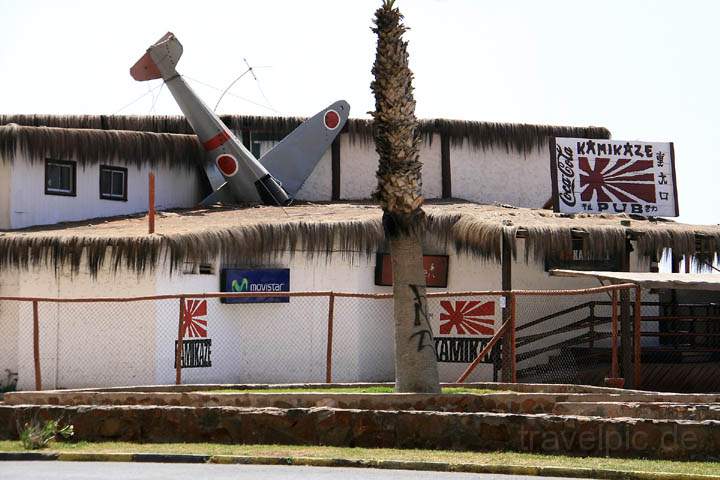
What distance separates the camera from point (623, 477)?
15328 mm

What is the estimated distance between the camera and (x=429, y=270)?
1175 inches

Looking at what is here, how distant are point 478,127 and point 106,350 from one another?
44.8ft

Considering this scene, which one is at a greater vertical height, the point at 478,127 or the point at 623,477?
the point at 478,127

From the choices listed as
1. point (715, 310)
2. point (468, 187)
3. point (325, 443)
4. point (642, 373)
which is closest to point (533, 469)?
point (325, 443)

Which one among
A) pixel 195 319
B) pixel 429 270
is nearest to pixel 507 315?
pixel 429 270

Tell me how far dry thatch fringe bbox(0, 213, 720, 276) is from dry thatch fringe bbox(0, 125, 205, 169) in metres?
4.07

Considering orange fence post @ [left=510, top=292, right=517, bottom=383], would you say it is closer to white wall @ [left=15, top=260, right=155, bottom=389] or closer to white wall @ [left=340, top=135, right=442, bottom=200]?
white wall @ [left=15, top=260, right=155, bottom=389]

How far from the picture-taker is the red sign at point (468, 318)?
28.9 meters

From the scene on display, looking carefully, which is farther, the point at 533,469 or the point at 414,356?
the point at 414,356

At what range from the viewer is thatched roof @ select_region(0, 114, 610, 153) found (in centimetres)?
3550

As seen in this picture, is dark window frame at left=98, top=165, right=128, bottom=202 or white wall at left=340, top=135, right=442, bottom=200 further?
white wall at left=340, top=135, right=442, bottom=200

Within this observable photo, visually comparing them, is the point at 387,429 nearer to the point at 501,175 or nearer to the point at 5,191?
the point at 5,191

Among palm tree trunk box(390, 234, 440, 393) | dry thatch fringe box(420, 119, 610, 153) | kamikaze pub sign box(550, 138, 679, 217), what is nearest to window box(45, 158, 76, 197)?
dry thatch fringe box(420, 119, 610, 153)

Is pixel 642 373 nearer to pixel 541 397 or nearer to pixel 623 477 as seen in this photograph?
pixel 541 397
